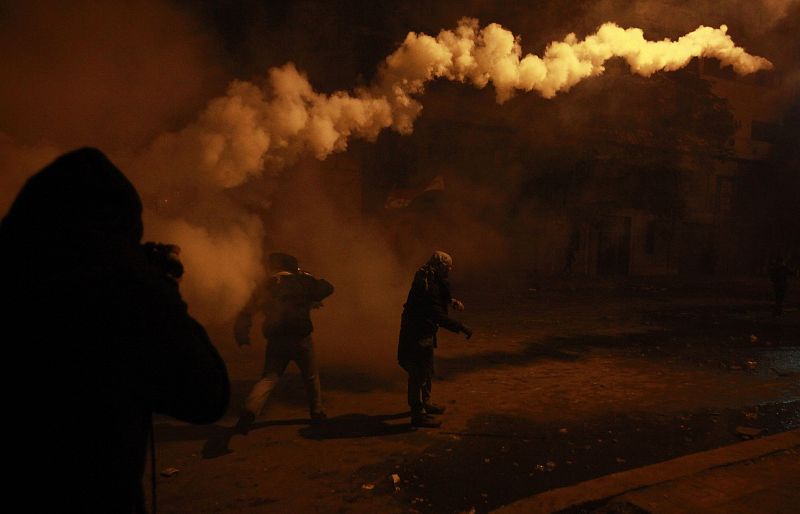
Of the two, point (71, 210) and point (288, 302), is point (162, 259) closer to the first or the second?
point (71, 210)

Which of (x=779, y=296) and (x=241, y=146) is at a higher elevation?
(x=241, y=146)

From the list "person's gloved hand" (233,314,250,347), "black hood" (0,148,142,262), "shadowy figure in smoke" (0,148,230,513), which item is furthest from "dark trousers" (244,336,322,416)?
"black hood" (0,148,142,262)

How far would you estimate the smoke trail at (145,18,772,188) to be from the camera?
259 inches

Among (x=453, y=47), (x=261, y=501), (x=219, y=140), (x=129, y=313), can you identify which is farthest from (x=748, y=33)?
(x=129, y=313)

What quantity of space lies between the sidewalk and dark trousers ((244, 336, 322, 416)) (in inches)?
91.5

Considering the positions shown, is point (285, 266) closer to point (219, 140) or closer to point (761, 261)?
point (219, 140)

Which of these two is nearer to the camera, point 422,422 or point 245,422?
point 245,422

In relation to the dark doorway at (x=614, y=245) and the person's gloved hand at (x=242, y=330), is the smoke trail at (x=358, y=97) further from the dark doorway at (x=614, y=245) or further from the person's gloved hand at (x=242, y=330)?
the dark doorway at (x=614, y=245)

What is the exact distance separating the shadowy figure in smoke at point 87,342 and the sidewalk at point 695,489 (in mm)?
2974

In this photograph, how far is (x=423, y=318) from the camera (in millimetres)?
5598

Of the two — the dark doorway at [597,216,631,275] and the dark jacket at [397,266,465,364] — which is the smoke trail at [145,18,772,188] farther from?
the dark doorway at [597,216,631,275]

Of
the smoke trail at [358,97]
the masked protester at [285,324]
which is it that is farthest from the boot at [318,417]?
the smoke trail at [358,97]

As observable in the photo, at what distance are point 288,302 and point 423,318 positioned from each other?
1281mm

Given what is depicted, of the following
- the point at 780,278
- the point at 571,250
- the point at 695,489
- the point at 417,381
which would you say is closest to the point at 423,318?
the point at 417,381
